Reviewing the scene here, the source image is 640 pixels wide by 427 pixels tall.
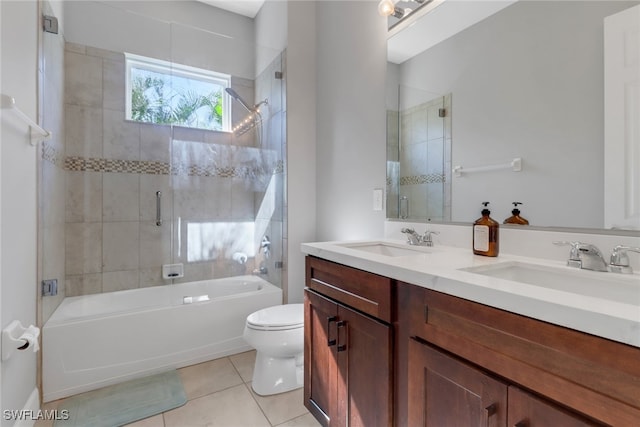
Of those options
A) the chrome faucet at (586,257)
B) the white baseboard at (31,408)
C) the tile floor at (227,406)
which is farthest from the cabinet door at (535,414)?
the white baseboard at (31,408)

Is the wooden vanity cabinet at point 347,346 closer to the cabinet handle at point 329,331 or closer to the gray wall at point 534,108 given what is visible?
the cabinet handle at point 329,331

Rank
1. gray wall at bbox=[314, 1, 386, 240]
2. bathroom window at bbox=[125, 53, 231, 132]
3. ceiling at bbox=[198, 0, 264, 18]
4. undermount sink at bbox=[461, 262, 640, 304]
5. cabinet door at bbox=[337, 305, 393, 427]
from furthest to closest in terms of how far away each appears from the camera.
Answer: ceiling at bbox=[198, 0, 264, 18] < bathroom window at bbox=[125, 53, 231, 132] < gray wall at bbox=[314, 1, 386, 240] < cabinet door at bbox=[337, 305, 393, 427] < undermount sink at bbox=[461, 262, 640, 304]

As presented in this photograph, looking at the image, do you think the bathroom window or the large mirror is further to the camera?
the bathroom window

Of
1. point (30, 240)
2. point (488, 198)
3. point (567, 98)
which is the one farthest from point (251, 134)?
point (567, 98)

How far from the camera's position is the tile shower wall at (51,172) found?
1.68 meters

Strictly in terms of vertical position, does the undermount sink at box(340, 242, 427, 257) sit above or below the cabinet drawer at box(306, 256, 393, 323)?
above

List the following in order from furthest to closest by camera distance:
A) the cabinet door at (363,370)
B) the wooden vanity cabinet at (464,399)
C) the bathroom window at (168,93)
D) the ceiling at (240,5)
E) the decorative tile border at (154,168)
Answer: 1. the ceiling at (240,5)
2. the bathroom window at (168,93)
3. the decorative tile border at (154,168)
4. the cabinet door at (363,370)
5. the wooden vanity cabinet at (464,399)

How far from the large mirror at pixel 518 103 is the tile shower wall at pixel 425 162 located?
0.5 inches

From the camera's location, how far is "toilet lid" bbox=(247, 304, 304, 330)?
1.69 meters

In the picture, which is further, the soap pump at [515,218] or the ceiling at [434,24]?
the ceiling at [434,24]

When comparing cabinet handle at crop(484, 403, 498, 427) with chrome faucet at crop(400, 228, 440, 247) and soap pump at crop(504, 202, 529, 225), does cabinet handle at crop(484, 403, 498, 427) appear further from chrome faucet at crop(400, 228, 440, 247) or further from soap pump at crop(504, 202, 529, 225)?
chrome faucet at crop(400, 228, 440, 247)

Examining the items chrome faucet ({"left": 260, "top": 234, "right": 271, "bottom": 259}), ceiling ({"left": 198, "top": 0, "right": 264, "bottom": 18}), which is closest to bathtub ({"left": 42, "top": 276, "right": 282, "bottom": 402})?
chrome faucet ({"left": 260, "top": 234, "right": 271, "bottom": 259})

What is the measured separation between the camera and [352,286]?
1.18 meters

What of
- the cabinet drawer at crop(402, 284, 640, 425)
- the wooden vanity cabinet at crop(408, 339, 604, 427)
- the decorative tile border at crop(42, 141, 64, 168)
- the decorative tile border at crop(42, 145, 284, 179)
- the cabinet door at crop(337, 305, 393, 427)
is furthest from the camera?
the decorative tile border at crop(42, 145, 284, 179)
